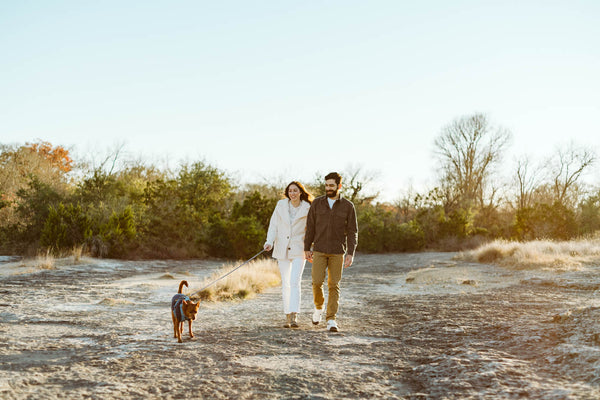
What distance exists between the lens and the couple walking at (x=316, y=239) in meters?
6.11

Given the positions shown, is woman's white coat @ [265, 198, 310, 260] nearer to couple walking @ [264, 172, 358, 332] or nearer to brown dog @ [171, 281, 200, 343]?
couple walking @ [264, 172, 358, 332]

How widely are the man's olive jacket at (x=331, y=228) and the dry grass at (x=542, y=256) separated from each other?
9.69 m

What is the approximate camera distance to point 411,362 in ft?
15.4

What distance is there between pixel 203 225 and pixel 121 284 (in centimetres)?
1288

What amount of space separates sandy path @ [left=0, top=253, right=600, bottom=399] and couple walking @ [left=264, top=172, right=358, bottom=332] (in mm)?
471

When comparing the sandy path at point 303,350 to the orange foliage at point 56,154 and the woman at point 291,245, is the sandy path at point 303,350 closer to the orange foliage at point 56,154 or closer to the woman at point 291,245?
the woman at point 291,245

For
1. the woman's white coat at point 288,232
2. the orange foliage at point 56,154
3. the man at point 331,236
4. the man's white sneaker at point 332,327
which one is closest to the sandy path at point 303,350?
the man's white sneaker at point 332,327

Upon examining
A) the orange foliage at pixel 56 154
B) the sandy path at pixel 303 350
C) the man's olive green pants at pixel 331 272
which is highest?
the orange foliage at pixel 56 154

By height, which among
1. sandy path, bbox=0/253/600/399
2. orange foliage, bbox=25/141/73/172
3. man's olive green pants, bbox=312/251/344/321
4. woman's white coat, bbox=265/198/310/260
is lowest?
sandy path, bbox=0/253/600/399

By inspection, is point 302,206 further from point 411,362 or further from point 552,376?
point 552,376

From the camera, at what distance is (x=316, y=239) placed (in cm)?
616

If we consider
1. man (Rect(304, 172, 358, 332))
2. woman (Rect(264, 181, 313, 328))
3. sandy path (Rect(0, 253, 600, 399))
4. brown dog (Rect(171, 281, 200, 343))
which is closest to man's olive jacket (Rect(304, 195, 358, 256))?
man (Rect(304, 172, 358, 332))

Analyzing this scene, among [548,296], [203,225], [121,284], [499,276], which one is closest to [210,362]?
[548,296]

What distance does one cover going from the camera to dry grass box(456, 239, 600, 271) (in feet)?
48.0
